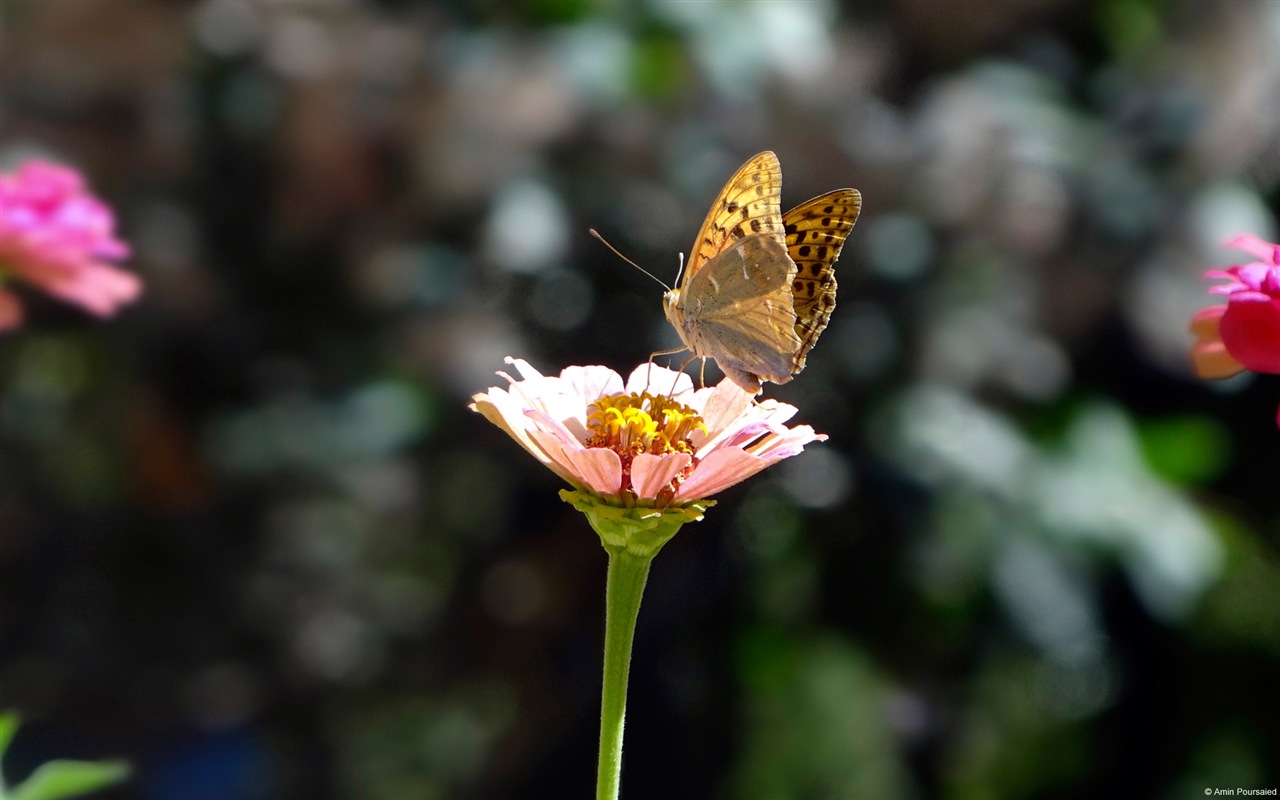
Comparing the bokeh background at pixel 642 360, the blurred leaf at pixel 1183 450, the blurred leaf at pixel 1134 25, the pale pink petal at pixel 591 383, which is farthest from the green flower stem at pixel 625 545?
the blurred leaf at pixel 1134 25

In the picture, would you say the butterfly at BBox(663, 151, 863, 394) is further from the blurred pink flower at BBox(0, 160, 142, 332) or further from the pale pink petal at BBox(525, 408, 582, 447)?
the blurred pink flower at BBox(0, 160, 142, 332)

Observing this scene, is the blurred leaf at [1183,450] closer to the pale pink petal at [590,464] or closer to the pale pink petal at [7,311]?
the pale pink petal at [590,464]

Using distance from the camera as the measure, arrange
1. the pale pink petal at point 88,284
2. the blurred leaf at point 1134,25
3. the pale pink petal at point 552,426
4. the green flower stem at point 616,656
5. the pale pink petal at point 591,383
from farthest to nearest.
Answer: the blurred leaf at point 1134,25, the pale pink petal at point 88,284, the pale pink petal at point 591,383, the pale pink petal at point 552,426, the green flower stem at point 616,656

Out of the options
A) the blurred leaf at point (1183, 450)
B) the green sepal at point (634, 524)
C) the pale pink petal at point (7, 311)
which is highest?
the blurred leaf at point (1183, 450)

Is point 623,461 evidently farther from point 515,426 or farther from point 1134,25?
point 1134,25

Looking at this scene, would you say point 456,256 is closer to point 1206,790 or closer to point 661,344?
point 661,344

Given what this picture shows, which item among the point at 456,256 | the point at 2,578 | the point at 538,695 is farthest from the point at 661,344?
the point at 2,578

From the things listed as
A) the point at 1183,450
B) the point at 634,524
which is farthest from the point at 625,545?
the point at 1183,450
